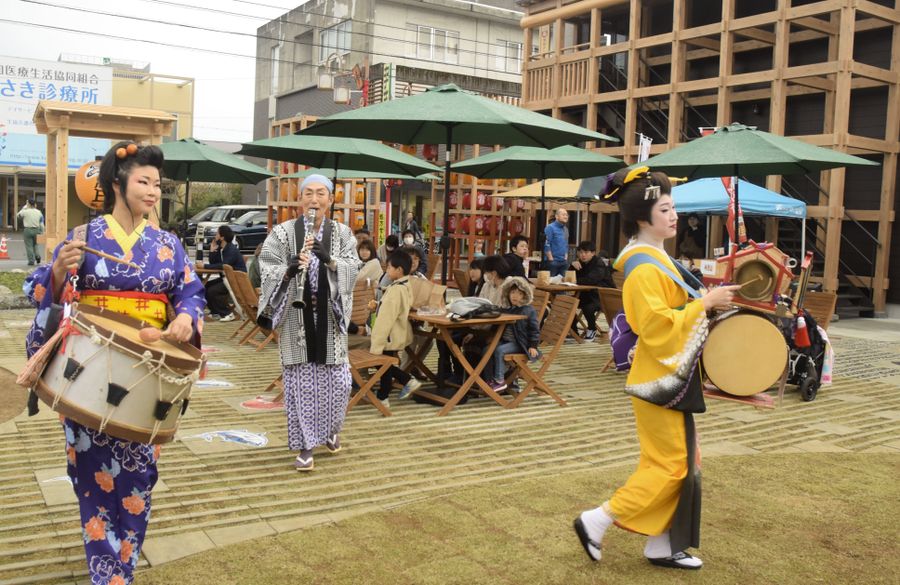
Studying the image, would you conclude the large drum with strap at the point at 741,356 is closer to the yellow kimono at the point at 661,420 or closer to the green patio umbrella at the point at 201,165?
the yellow kimono at the point at 661,420

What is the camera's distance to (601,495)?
178 inches

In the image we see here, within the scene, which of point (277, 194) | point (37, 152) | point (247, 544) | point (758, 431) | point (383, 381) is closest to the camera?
point (247, 544)

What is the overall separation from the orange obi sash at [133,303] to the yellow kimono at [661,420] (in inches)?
73.7

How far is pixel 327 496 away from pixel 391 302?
2.37 meters

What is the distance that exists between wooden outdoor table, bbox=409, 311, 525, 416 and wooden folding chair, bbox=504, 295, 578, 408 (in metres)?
0.20

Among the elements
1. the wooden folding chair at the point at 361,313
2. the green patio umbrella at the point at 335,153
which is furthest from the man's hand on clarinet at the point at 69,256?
the green patio umbrella at the point at 335,153

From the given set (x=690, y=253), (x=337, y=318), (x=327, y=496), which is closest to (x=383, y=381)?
(x=337, y=318)

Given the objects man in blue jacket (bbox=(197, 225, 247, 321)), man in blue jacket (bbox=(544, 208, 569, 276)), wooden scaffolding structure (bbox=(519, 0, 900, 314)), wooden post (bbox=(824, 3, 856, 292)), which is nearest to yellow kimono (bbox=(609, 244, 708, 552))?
man in blue jacket (bbox=(544, 208, 569, 276))

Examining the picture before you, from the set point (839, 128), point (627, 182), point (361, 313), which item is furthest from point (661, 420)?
point (839, 128)

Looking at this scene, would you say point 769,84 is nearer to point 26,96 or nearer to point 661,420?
point 661,420

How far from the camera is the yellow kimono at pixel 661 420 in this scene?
338cm

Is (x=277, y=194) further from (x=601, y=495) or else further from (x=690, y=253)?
(x=601, y=495)

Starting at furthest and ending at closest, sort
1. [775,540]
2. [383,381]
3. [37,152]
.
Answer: [37,152], [383,381], [775,540]

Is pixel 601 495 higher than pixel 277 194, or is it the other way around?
pixel 277 194
